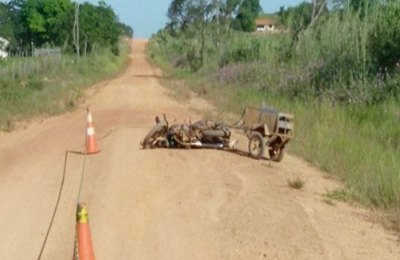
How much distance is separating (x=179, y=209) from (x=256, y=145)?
3299 millimetres

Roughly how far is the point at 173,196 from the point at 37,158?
12.6 feet

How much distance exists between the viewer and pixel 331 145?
10375 mm

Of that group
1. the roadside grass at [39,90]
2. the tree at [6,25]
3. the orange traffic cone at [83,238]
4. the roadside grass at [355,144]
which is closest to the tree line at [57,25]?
the tree at [6,25]

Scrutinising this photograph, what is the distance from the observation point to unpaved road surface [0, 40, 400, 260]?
584 cm

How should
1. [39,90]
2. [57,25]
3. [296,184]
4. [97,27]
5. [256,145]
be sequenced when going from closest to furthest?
[296,184] < [256,145] < [39,90] < [97,27] < [57,25]

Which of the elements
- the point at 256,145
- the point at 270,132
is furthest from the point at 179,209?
the point at 256,145

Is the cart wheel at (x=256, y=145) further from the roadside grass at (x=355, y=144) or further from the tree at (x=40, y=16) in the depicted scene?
the tree at (x=40, y=16)

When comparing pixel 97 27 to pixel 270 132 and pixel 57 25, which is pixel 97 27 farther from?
pixel 270 132

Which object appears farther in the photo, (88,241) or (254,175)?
(254,175)

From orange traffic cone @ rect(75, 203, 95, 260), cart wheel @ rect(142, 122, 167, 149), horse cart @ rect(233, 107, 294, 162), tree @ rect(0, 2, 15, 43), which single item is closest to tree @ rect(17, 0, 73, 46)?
tree @ rect(0, 2, 15, 43)

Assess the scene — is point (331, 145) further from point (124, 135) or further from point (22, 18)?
point (22, 18)

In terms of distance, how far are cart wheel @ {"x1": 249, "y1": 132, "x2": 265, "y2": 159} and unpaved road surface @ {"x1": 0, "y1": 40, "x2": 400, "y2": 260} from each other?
190 mm

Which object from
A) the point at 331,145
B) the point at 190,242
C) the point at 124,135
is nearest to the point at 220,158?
the point at 331,145

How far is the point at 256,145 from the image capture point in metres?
10.1
